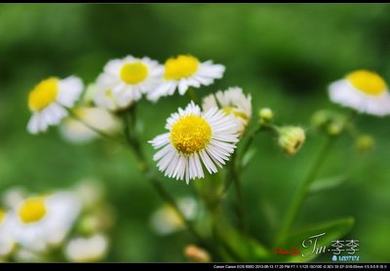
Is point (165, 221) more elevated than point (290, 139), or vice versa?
point (290, 139)

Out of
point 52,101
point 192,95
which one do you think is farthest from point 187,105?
point 52,101

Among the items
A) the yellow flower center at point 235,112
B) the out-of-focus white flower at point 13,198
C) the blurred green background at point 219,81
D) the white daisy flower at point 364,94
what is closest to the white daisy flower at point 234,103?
the yellow flower center at point 235,112

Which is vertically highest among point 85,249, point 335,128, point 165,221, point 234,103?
point 234,103

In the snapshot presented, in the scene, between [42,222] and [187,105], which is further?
[42,222]

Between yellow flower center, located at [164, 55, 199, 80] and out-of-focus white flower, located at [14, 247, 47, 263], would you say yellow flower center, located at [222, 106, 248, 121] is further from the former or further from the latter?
out-of-focus white flower, located at [14, 247, 47, 263]

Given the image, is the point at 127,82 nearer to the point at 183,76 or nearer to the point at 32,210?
the point at 183,76

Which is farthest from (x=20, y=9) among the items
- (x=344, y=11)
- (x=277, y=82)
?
(x=344, y=11)

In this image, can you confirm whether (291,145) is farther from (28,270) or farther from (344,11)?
(344,11)

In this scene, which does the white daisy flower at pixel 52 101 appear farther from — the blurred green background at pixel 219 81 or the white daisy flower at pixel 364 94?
the white daisy flower at pixel 364 94
